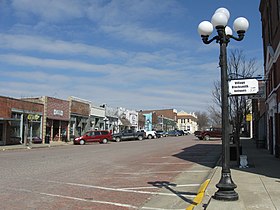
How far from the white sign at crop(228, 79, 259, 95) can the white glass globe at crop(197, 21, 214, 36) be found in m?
1.45

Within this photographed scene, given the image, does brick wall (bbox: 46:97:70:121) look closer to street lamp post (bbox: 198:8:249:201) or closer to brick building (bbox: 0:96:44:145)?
brick building (bbox: 0:96:44:145)

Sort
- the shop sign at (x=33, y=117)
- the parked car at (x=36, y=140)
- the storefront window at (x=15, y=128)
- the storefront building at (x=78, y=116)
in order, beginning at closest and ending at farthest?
the storefront window at (x=15, y=128)
the shop sign at (x=33, y=117)
the parked car at (x=36, y=140)
the storefront building at (x=78, y=116)

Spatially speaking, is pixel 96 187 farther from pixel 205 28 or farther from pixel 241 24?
pixel 241 24

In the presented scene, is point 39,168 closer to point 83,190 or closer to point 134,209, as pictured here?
point 83,190

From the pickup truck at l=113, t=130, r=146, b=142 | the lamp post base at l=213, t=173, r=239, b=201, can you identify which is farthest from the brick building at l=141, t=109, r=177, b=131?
the lamp post base at l=213, t=173, r=239, b=201

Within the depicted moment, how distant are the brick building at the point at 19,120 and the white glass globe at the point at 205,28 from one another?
93.7 feet

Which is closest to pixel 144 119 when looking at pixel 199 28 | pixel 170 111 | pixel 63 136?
pixel 63 136

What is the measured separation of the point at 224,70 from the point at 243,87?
1.06 metres

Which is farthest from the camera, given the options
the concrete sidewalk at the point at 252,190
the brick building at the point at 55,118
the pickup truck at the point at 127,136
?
the pickup truck at the point at 127,136

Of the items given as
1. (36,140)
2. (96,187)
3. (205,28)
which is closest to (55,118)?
(36,140)

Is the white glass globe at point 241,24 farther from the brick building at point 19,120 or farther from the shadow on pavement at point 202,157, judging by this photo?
the brick building at point 19,120

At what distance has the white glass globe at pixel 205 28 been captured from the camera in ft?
27.9

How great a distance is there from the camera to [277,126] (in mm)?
18984

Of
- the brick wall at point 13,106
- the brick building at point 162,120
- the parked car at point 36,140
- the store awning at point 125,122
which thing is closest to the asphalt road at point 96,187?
the brick wall at point 13,106
